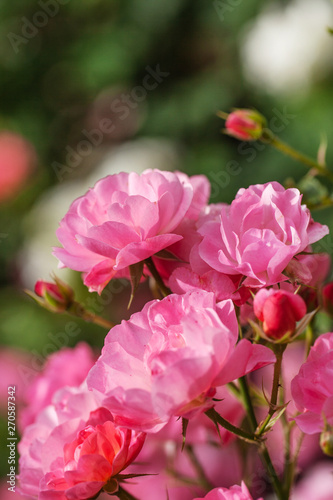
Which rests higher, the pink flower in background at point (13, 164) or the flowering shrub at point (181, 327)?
the flowering shrub at point (181, 327)

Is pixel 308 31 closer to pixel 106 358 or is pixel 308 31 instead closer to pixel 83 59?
pixel 83 59

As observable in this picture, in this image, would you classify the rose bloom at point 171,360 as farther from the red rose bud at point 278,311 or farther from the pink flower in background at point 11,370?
the pink flower in background at point 11,370

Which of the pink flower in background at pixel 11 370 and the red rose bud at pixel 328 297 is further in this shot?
the pink flower in background at pixel 11 370

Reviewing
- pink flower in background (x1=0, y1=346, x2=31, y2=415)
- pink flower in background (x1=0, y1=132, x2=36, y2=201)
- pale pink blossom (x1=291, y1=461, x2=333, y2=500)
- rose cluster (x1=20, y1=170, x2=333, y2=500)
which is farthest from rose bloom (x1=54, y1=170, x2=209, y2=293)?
pink flower in background (x1=0, y1=132, x2=36, y2=201)

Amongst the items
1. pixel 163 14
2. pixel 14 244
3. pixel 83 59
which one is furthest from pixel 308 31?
pixel 14 244

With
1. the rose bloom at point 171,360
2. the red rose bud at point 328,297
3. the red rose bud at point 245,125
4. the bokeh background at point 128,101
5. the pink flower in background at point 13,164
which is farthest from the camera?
the pink flower in background at point 13,164

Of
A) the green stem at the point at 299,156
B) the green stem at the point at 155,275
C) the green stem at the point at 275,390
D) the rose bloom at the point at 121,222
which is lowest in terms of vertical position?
the green stem at the point at 299,156

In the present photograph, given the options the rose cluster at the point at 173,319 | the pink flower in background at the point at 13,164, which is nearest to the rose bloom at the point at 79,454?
the rose cluster at the point at 173,319

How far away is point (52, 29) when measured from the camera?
73.5 inches

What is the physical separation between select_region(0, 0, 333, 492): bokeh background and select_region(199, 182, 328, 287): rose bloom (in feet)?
2.76

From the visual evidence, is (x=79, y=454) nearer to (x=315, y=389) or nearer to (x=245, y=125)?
(x=315, y=389)

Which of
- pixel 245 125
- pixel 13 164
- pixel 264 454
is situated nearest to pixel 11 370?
pixel 13 164

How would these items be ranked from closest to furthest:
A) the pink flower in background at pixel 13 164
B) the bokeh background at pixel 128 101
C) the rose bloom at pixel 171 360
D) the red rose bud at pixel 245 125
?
the rose bloom at pixel 171 360, the red rose bud at pixel 245 125, the bokeh background at pixel 128 101, the pink flower in background at pixel 13 164

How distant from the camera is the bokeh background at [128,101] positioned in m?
1.34
